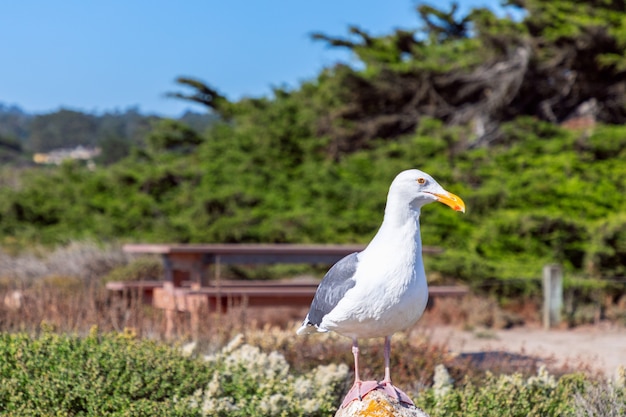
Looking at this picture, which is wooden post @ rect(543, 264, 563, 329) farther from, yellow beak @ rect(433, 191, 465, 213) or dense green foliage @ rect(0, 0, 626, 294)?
yellow beak @ rect(433, 191, 465, 213)

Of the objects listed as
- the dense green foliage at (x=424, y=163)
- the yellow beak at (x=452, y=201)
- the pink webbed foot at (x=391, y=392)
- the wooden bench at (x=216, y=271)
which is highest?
the dense green foliage at (x=424, y=163)

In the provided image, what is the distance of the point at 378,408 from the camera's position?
4.06 m

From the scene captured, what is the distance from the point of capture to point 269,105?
66.9 feet

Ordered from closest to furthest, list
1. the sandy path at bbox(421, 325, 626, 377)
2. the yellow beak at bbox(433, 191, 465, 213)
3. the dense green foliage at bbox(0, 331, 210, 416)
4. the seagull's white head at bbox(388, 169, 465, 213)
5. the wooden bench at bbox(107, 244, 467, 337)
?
the yellow beak at bbox(433, 191, 465, 213) → the seagull's white head at bbox(388, 169, 465, 213) → the dense green foliage at bbox(0, 331, 210, 416) → the sandy path at bbox(421, 325, 626, 377) → the wooden bench at bbox(107, 244, 467, 337)

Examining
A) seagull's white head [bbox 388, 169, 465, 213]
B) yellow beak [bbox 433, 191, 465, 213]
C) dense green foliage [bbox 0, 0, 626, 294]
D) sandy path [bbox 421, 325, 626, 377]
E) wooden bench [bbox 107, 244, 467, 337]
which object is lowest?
sandy path [bbox 421, 325, 626, 377]

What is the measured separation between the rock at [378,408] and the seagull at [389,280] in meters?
0.03

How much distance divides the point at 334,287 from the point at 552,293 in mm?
8700

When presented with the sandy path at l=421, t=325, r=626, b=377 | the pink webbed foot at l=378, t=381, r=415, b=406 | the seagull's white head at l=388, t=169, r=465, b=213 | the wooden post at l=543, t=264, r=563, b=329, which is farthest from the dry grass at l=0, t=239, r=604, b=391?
the wooden post at l=543, t=264, r=563, b=329

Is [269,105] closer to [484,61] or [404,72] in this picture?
[404,72]

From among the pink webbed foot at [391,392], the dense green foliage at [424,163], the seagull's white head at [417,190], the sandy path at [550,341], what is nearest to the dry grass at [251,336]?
the sandy path at [550,341]

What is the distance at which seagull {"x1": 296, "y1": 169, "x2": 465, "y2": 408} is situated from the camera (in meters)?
3.99

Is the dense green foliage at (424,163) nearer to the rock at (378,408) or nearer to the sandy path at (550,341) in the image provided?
the sandy path at (550,341)

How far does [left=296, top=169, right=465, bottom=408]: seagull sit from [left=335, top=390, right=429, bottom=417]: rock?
0.03 metres

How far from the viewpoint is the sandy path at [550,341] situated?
966 centimetres
